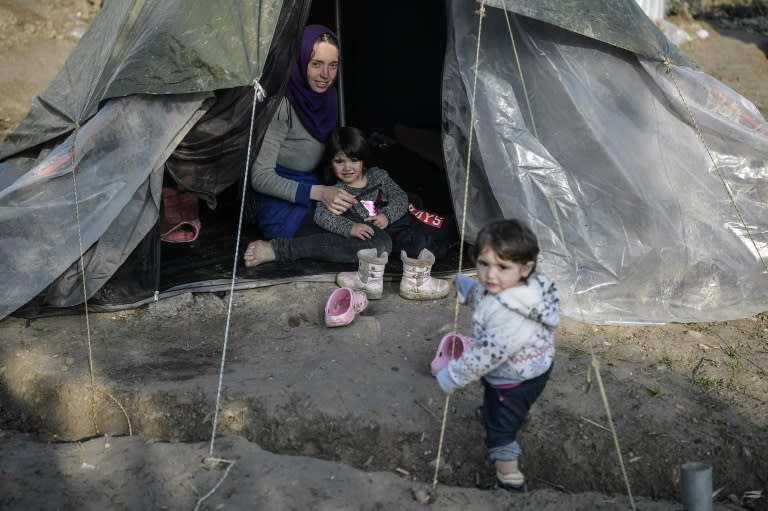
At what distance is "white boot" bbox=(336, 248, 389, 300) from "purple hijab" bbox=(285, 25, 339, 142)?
0.85 m

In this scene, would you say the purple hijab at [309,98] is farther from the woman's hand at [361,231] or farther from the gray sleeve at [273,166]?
the woman's hand at [361,231]

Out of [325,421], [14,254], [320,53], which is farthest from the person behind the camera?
[320,53]

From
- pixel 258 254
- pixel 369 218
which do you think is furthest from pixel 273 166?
pixel 369 218

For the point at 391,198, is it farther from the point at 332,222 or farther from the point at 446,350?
the point at 446,350

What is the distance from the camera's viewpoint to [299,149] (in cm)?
468

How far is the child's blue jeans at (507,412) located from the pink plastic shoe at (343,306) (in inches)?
43.1

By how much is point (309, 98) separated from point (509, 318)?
235 centimetres

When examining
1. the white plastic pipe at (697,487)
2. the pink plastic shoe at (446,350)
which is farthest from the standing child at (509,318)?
the pink plastic shoe at (446,350)

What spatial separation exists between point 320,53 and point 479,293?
7.04ft

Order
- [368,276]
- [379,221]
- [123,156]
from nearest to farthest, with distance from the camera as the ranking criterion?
[123,156] < [368,276] < [379,221]

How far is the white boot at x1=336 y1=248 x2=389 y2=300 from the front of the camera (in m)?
4.17

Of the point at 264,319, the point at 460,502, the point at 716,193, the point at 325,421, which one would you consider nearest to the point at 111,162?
the point at 264,319

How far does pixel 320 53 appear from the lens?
4445 millimetres

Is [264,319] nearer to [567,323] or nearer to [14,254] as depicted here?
[14,254]
